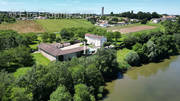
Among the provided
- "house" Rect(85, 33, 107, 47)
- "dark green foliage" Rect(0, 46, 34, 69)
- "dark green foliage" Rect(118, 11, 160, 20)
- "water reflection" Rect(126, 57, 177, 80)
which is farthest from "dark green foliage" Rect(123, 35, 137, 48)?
"dark green foliage" Rect(118, 11, 160, 20)

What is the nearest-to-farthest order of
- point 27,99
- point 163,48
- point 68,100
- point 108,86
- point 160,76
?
point 27,99 → point 68,100 → point 108,86 → point 160,76 → point 163,48

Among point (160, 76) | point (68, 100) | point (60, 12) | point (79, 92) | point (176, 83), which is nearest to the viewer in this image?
point (68, 100)

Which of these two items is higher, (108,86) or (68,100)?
(68,100)

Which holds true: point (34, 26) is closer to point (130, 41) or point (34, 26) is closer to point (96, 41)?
point (96, 41)

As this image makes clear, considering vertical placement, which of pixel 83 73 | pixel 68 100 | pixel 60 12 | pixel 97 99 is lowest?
pixel 97 99

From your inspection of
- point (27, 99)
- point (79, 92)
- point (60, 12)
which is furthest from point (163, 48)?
point (60, 12)

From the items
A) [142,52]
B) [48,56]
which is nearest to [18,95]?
[48,56]

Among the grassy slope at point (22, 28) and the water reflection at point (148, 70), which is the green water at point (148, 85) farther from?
the grassy slope at point (22, 28)

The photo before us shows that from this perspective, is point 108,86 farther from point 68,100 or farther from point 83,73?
point 68,100
